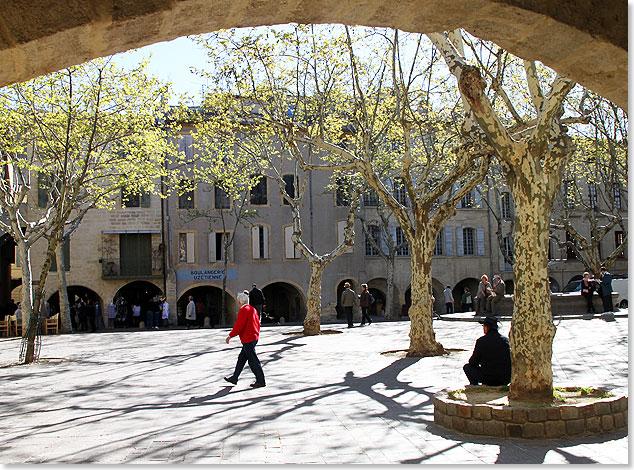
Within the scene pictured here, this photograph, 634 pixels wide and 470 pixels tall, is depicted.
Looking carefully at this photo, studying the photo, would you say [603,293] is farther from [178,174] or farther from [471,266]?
[178,174]

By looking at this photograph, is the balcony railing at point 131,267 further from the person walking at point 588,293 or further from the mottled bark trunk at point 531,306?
the mottled bark trunk at point 531,306

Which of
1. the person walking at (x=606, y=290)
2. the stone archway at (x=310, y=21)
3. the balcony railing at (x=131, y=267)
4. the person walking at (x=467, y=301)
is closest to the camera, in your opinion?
the stone archway at (x=310, y=21)

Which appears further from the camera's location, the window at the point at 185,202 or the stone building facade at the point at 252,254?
the window at the point at 185,202

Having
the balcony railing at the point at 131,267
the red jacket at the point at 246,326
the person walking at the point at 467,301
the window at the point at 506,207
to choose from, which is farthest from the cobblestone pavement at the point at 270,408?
the window at the point at 506,207

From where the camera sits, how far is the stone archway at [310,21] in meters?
3.04

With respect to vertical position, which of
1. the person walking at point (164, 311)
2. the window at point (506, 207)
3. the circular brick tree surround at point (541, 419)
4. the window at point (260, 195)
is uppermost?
the window at point (260, 195)

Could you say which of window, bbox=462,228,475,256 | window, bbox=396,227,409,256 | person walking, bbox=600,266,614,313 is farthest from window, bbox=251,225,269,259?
person walking, bbox=600,266,614,313

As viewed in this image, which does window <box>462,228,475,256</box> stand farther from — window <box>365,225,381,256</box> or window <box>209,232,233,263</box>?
window <box>209,232,233,263</box>

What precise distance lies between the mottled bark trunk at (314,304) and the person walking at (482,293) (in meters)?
6.10

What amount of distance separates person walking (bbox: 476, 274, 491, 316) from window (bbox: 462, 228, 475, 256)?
54.2ft

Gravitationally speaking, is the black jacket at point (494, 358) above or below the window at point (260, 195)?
below

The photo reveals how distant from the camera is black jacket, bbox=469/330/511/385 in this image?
8.80 m

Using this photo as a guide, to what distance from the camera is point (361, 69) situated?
19.0 meters

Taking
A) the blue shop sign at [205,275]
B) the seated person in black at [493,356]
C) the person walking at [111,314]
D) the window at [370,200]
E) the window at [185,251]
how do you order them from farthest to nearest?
the window at [370,200]
the window at [185,251]
the blue shop sign at [205,275]
the person walking at [111,314]
the seated person in black at [493,356]
